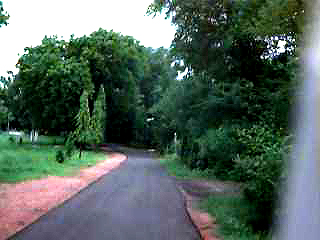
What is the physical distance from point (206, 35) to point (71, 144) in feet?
44.7

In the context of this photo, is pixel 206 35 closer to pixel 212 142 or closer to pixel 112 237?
pixel 212 142

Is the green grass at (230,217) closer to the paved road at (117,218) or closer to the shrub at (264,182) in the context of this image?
the shrub at (264,182)

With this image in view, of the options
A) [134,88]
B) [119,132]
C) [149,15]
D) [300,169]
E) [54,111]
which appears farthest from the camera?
[119,132]

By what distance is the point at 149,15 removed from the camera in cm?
1834

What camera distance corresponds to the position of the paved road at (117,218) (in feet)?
25.9

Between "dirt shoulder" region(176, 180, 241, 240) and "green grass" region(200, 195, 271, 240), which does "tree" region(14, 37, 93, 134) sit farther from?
"green grass" region(200, 195, 271, 240)

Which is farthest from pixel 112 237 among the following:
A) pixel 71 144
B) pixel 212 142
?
pixel 71 144

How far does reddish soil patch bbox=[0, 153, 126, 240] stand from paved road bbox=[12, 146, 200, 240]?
30 centimetres

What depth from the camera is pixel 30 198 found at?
471 inches

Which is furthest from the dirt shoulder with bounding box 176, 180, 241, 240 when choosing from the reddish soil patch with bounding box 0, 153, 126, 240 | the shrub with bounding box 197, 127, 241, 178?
the reddish soil patch with bounding box 0, 153, 126, 240

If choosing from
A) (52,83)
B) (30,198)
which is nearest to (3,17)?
(30,198)

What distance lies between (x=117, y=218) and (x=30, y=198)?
12.0 ft

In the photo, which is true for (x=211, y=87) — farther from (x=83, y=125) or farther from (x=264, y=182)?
(x=83, y=125)

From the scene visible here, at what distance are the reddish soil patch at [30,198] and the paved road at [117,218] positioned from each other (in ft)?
0.97
